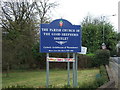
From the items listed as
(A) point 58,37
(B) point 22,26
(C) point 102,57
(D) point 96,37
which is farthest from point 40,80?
(D) point 96,37

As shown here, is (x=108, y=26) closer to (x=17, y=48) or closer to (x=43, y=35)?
(x=17, y=48)

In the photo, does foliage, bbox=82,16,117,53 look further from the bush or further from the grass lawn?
the grass lawn

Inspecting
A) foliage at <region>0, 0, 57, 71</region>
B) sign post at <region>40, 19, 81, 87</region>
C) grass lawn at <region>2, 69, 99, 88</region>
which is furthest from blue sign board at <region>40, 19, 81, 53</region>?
foliage at <region>0, 0, 57, 71</region>

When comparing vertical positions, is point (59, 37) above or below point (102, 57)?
above

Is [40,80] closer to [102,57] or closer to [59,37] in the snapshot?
[59,37]

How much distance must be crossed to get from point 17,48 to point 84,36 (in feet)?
72.2

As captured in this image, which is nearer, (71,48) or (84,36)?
(71,48)

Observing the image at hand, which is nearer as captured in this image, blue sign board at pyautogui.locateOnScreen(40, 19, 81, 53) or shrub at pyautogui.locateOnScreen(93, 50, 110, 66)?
blue sign board at pyautogui.locateOnScreen(40, 19, 81, 53)

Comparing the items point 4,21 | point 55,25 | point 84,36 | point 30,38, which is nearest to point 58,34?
point 55,25

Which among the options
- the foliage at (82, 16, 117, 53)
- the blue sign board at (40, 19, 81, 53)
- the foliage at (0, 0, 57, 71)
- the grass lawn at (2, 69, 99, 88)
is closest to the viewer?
the blue sign board at (40, 19, 81, 53)

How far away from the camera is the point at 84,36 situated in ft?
137

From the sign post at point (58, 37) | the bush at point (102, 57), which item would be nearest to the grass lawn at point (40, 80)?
the sign post at point (58, 37)

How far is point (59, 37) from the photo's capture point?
8508 millimetres

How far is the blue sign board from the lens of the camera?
841cm
